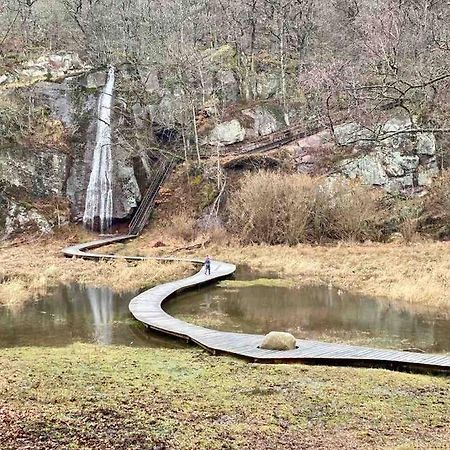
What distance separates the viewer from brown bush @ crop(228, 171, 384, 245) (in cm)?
2912

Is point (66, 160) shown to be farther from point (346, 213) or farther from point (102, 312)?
point (102, 312)

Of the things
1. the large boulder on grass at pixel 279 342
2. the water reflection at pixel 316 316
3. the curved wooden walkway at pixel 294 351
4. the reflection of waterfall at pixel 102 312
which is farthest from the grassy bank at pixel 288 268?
the large boulder on grass at pixel 279 342

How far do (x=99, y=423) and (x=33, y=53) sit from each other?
44.7 meters

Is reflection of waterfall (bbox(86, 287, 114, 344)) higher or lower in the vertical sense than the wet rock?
lower

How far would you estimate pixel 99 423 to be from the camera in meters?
6.70

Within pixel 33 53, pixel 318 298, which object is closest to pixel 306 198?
pixel 318 298

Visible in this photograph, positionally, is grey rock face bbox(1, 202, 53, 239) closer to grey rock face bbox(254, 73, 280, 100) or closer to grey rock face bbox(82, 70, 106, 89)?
grey rock face bbox(82, 70, 106, 89)

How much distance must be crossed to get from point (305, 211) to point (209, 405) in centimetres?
2225

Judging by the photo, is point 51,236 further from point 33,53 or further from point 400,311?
point 400,311

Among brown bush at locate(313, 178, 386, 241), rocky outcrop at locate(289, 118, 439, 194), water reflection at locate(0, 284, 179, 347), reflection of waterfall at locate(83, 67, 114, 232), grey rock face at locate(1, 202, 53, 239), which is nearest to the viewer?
water reflection at locate(0, 284, 179, 347)

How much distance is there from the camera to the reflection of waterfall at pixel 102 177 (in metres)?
36.8

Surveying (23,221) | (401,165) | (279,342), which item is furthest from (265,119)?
(279,342)

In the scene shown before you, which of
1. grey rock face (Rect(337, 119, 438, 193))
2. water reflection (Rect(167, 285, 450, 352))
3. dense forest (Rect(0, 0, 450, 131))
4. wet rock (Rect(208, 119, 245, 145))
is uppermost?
dense forest (Rect(0, 0, 450, 131))

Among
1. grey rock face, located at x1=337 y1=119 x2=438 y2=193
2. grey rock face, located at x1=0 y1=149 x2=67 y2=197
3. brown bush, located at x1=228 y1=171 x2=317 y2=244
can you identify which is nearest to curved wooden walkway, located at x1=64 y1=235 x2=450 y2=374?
brown bush, located at x1=228 y1=171 x2=317 y2=244
